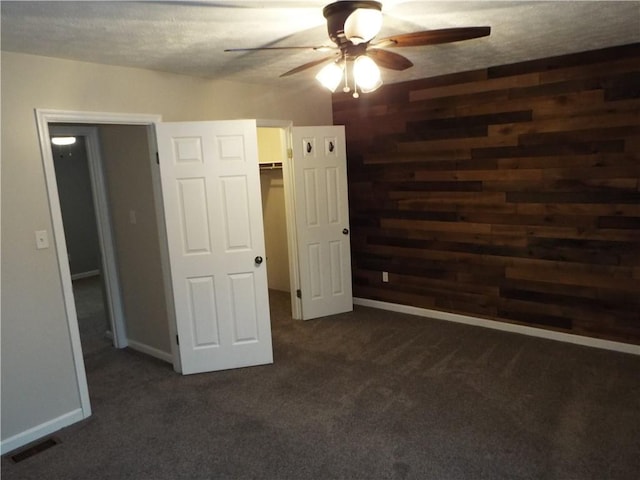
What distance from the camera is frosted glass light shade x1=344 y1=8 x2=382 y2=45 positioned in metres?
1.90

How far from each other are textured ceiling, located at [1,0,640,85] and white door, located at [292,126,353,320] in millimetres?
1185

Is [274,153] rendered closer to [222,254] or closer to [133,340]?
[222,254]

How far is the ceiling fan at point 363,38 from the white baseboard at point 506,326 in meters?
2.80

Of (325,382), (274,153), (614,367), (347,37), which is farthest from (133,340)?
(614,367)

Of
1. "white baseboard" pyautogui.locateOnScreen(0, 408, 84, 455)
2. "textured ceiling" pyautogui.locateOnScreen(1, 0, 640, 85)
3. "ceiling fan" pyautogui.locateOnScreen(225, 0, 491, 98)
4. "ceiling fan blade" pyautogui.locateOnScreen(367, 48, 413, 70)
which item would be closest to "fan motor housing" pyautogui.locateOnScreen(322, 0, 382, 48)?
"ceiling fan" pyautogui.locateOnScreen(225, 0, 491, 98)

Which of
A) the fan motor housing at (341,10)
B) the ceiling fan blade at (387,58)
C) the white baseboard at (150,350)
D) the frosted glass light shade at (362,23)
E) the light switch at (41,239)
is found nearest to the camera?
the frosted glass light shade at (362,23)

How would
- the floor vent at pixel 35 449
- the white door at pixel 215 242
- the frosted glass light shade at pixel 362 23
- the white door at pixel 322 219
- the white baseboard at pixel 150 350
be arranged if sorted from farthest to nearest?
the white door at pixel 322 219 < the white baseboard at pixel 150 350 < the white door at pixel 215 242 < the floor vent at pixel 35 449 < the frosted glass light shade at pixel 362 23

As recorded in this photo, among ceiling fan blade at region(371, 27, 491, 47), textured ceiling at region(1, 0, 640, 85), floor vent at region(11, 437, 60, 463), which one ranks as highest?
textured ceiling at region(1, 0, 640, 85)

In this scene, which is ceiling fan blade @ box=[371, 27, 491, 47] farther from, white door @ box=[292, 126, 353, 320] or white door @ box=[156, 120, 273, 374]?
white door @ box=[292, 126, 353, 320]

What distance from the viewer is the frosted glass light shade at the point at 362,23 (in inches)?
74.6

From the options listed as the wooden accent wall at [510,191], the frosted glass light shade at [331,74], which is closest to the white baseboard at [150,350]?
the wooden accent wall at [510,191]

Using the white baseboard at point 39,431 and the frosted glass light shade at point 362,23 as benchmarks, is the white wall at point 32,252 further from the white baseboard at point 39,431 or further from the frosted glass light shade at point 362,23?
the frosted glass light shade at point 362,23

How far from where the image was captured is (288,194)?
450 centimetres

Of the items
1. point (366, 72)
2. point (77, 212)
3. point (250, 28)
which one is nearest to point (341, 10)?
point (366, 72)
